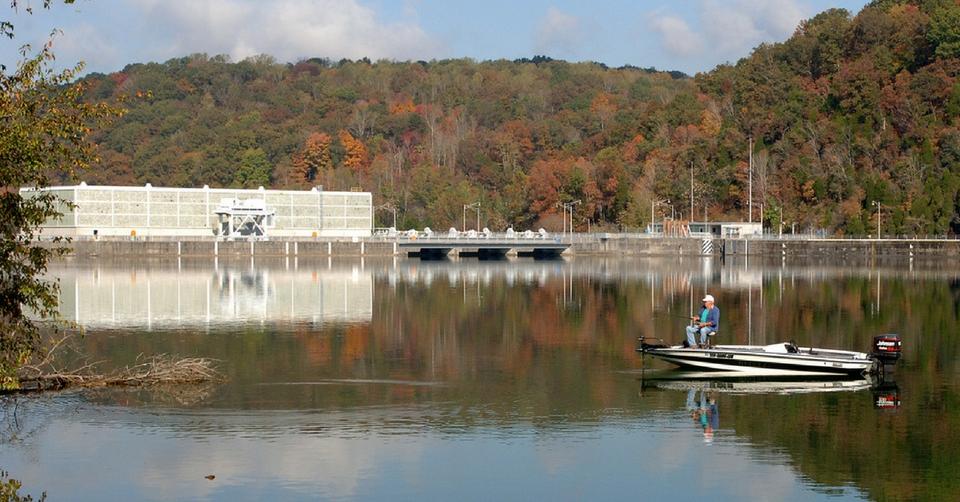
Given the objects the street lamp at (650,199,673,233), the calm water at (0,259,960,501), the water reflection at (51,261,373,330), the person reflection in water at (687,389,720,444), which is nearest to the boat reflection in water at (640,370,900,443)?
the person reflection in water at (687,389,720,444)

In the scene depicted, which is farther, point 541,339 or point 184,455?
point 541,339

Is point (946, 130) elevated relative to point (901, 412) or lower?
elevated

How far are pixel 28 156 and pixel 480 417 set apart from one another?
1165 centimetres

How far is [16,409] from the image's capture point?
2903cm

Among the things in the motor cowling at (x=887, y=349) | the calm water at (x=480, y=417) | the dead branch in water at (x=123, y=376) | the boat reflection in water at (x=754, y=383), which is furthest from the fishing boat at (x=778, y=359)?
the dead branch in water at (x=123, y=376)

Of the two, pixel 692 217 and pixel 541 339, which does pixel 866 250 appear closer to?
pixel 692 217

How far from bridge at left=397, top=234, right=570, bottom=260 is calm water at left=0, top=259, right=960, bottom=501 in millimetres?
86160

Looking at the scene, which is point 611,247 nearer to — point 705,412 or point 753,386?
point 753,386

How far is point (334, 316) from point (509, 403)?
82.9ft

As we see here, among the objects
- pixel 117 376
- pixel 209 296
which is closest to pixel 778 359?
pixel 117 376

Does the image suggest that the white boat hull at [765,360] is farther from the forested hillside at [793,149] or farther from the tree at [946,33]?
the tree at [946,33]

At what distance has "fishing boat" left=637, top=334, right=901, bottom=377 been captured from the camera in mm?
33812

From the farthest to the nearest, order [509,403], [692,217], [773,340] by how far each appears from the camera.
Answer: [692,217], [773,340], [509,403]

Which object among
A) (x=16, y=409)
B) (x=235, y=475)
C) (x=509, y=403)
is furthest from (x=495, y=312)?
(x=235, y=475)
